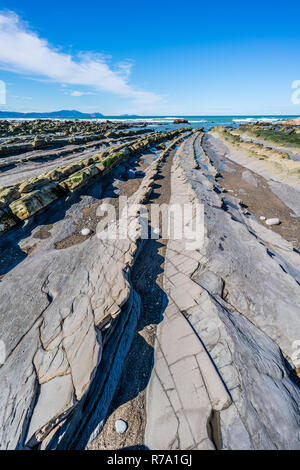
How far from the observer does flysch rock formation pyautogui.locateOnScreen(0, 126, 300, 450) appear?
10.8ft

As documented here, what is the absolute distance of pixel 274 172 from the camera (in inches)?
864

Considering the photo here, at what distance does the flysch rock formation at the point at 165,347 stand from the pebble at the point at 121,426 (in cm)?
33

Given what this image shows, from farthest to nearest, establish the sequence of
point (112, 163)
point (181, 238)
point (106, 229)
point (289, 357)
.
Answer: point (112, 163) < point (106, 229) < point (181, 238) < point (289, 357)

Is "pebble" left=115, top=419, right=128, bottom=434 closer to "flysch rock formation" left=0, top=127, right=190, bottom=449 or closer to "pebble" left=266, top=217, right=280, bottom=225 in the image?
"flysch rock formation" left=0, top=127, right=190, bottom=449

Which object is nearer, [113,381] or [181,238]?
[113,381]

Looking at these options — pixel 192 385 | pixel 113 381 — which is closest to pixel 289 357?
pixel 192 385

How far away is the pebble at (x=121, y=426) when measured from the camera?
11.4 feet

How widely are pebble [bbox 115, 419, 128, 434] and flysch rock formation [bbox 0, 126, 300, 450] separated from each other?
0.33 meters

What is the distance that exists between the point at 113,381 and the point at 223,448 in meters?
2.35

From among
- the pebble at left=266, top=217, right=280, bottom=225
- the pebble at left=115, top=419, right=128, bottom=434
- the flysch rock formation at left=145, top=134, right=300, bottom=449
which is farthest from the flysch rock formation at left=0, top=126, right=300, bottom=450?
the pebble at left=266, top=217, right=280, bottom=225

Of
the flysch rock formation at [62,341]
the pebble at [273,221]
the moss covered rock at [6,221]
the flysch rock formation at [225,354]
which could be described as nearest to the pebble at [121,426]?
the flysch rock formation at [62,341]

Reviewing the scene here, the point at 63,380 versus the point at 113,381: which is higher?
the point at 63,380
